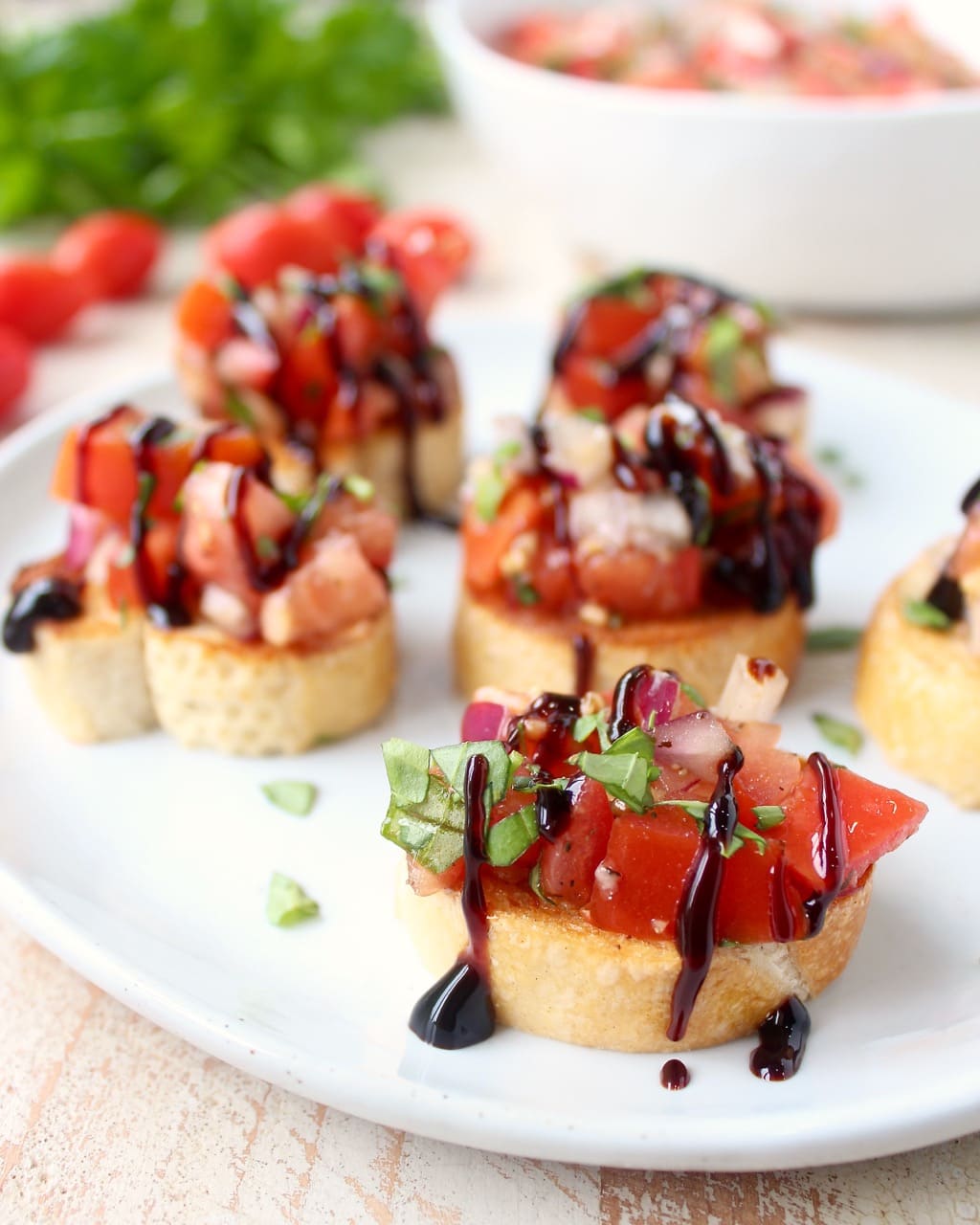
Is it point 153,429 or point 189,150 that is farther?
point 189,150

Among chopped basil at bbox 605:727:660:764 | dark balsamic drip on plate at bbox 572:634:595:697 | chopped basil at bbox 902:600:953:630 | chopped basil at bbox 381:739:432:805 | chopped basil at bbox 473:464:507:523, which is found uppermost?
chopped basil at bbox 605:727:660:764

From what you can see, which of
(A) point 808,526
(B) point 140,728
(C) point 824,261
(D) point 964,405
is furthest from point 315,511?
(C) point 824,261

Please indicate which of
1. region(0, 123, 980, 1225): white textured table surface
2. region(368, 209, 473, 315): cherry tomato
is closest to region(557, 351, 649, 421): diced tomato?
region(368, 209, 473, 315): cherry tomato

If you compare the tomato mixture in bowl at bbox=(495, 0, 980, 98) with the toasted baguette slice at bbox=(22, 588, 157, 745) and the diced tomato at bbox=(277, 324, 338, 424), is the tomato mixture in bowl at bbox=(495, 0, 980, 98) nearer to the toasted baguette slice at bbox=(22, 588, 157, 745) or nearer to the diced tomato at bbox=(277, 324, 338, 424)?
the diced tomato at bbox=(277, 324, 338, 424)

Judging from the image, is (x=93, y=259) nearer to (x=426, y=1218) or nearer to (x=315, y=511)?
(x=315, y=511)

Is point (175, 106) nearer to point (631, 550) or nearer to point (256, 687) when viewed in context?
point (256, 687)

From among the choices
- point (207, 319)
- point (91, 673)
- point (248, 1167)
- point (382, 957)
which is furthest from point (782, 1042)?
point (207, 319)
